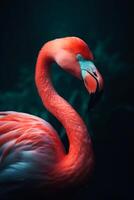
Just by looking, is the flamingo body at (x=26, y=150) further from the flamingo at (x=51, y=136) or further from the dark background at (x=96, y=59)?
the dark background at (x=96, y=59)

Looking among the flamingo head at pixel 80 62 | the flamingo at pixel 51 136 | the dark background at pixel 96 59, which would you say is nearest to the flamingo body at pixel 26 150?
the flamingo at pixel 51 136

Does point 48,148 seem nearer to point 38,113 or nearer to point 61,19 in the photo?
point 38,113

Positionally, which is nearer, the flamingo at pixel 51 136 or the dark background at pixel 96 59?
the flamingo at pixel 51 136

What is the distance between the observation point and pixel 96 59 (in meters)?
1.55

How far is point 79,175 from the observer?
140cm

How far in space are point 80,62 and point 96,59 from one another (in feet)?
0.40

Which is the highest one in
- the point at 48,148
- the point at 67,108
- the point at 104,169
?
the point at 67,108

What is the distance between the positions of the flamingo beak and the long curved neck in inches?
4.4

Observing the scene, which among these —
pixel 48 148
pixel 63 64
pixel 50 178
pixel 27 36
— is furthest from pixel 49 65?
pixel 50 178

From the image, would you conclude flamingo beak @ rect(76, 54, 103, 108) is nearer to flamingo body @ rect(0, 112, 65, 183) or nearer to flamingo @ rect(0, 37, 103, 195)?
flamingo @ rect(0, 37, 103, 195)

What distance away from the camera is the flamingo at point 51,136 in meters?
1.38

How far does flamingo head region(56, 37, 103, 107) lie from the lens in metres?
1.43

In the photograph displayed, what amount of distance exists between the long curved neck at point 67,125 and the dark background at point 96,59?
0.06 m

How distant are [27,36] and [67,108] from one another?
35cm
